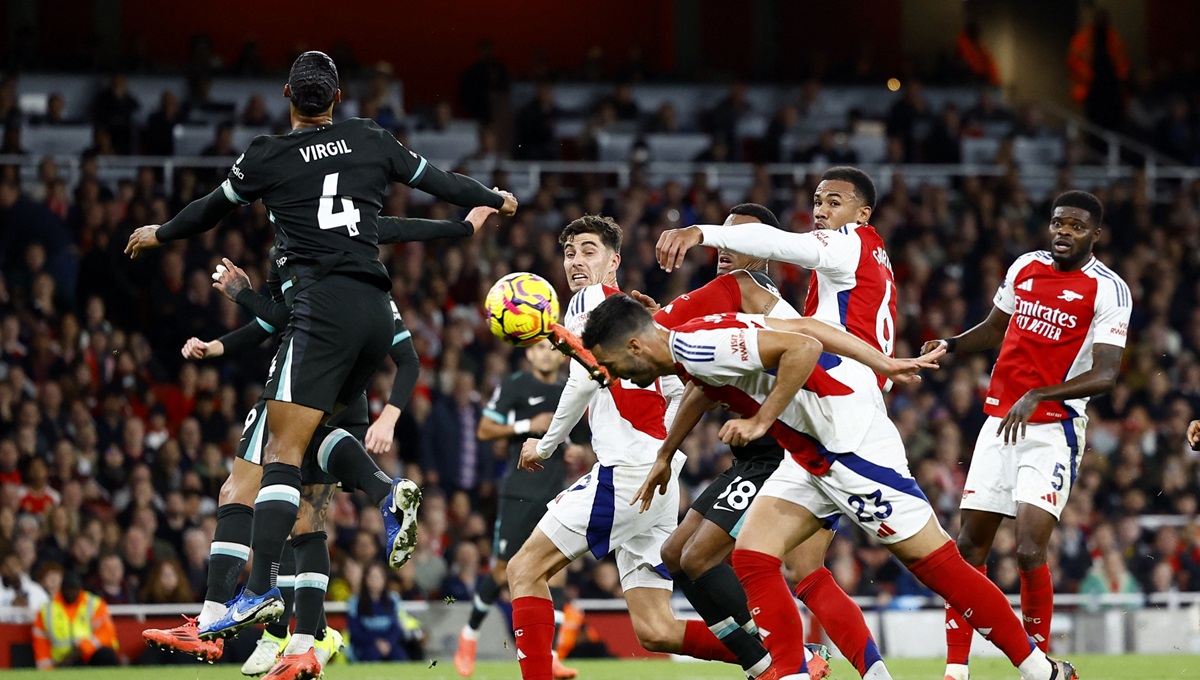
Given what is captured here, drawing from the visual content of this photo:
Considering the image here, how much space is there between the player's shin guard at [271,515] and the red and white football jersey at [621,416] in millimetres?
1438

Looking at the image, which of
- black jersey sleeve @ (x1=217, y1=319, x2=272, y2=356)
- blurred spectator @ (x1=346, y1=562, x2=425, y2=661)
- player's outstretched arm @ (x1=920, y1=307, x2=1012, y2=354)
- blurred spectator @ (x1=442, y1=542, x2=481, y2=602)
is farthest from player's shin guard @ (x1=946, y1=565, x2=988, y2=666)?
blurred spectator @ (x1=442, y1=542, x2=481, y2=602)

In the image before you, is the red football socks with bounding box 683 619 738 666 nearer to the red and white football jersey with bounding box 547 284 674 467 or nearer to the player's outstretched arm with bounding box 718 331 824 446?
the red and white football jersey with bounding box 547 284 674 467

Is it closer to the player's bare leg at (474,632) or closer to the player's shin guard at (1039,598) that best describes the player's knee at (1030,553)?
the player's shin guard at (1039,598)

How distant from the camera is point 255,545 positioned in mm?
7070

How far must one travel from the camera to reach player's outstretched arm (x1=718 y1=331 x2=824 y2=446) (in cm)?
617

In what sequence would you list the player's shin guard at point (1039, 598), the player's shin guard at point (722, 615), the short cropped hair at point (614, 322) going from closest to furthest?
the short cropped hair at point (614, 322) → the player's shin guard at point (722, 615) → the player's shin guard at point (1039, 598)

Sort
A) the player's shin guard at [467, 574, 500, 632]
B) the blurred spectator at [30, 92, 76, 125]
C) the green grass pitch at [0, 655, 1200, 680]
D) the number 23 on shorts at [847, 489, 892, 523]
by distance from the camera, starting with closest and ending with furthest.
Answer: the number 23 on shorts at [847, 489, 892, 523], the green grass pitch at [0, 655, 1200, 680], the player's shin guard at [467, 574, 500, 632], the blurred spectator at [30, 92, 76, 125]

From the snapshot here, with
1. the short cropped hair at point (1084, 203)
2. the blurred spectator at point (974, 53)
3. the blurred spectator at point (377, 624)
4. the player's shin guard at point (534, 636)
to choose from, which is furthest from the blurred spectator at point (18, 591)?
the blurred spectator at point (974, 53)

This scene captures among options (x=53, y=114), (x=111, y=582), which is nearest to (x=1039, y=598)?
(x=111, y=582)

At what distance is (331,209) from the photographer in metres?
7.09

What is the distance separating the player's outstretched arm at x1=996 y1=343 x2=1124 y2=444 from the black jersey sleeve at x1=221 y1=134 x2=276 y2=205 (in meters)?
3.93

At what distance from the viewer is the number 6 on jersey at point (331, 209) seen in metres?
7.07

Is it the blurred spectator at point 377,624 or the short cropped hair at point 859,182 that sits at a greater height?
the short cropped hair at point 859,182

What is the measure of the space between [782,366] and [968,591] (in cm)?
130
